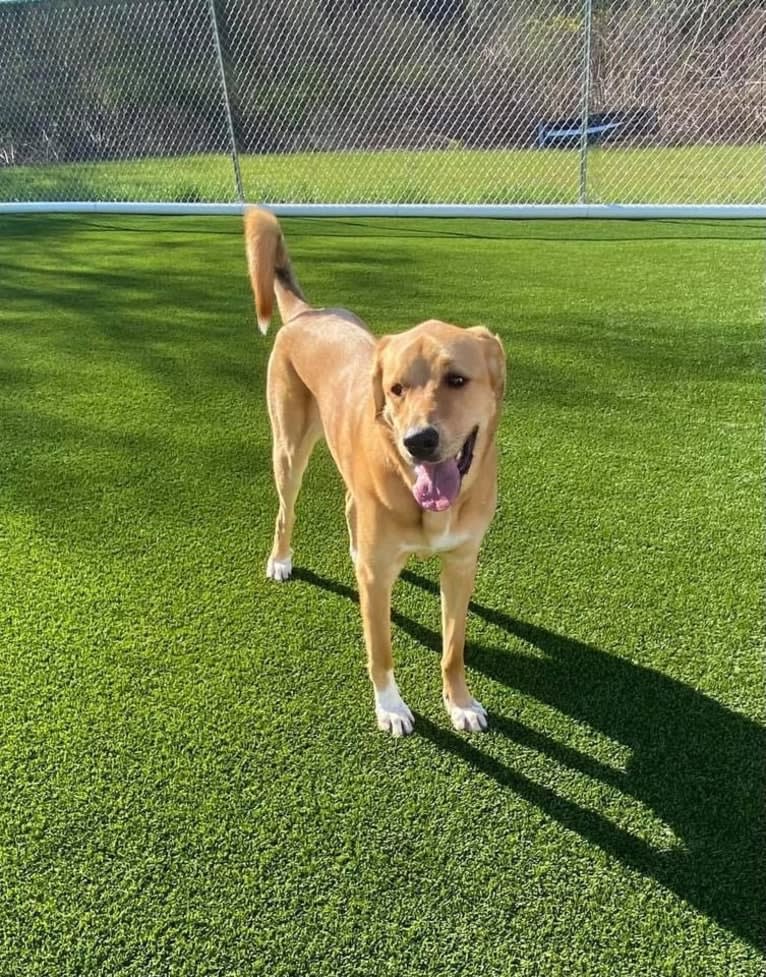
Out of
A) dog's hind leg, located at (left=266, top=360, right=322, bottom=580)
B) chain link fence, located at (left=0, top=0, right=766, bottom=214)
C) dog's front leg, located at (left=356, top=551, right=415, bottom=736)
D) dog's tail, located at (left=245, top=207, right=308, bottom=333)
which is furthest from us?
chain link fence, located at (left=0, top=0, right=766, bottom=214)

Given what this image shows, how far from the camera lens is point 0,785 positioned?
213cm

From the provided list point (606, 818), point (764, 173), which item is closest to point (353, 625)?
point (606, 818)

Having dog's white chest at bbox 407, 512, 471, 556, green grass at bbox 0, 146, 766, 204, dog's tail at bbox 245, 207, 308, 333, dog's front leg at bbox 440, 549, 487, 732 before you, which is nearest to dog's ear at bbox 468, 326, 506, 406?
dog's white chest at bbox 407, 512, 471, 556

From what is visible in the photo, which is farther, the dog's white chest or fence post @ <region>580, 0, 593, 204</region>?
fence post @ <region>580, 0, 593, 204</region>

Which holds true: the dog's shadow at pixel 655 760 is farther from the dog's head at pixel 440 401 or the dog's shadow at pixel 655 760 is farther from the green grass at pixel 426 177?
the green grass at pixel 426 177

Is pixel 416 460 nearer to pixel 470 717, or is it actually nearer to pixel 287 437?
pixel 470 717

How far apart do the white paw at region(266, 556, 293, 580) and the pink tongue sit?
3.68 ft

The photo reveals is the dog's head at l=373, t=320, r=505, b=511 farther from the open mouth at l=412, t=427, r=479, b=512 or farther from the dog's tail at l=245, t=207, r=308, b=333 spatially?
the dog's tail at l=245, t=207, r=308, b=333

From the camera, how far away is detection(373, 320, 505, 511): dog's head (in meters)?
1.94

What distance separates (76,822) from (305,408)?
5.26 ft

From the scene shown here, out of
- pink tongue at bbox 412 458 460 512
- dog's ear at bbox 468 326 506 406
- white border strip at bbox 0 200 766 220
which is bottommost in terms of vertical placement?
white border strip at bbox 0 200 766 220

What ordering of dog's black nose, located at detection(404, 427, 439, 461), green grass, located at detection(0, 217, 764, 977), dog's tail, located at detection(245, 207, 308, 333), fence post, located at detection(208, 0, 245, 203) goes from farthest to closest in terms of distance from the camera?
fence post, located at detection(208, 0, 245, 203)
dog's tail, located at detection(245, 207, 308, 333)
dog's black nose, located at detection(404, 427, 439, 461)
green grass, located at detection(0, 217, 764, 977)

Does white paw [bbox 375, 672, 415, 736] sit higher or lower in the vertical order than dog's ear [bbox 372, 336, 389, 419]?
lower

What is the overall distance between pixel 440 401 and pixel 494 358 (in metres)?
0.26
